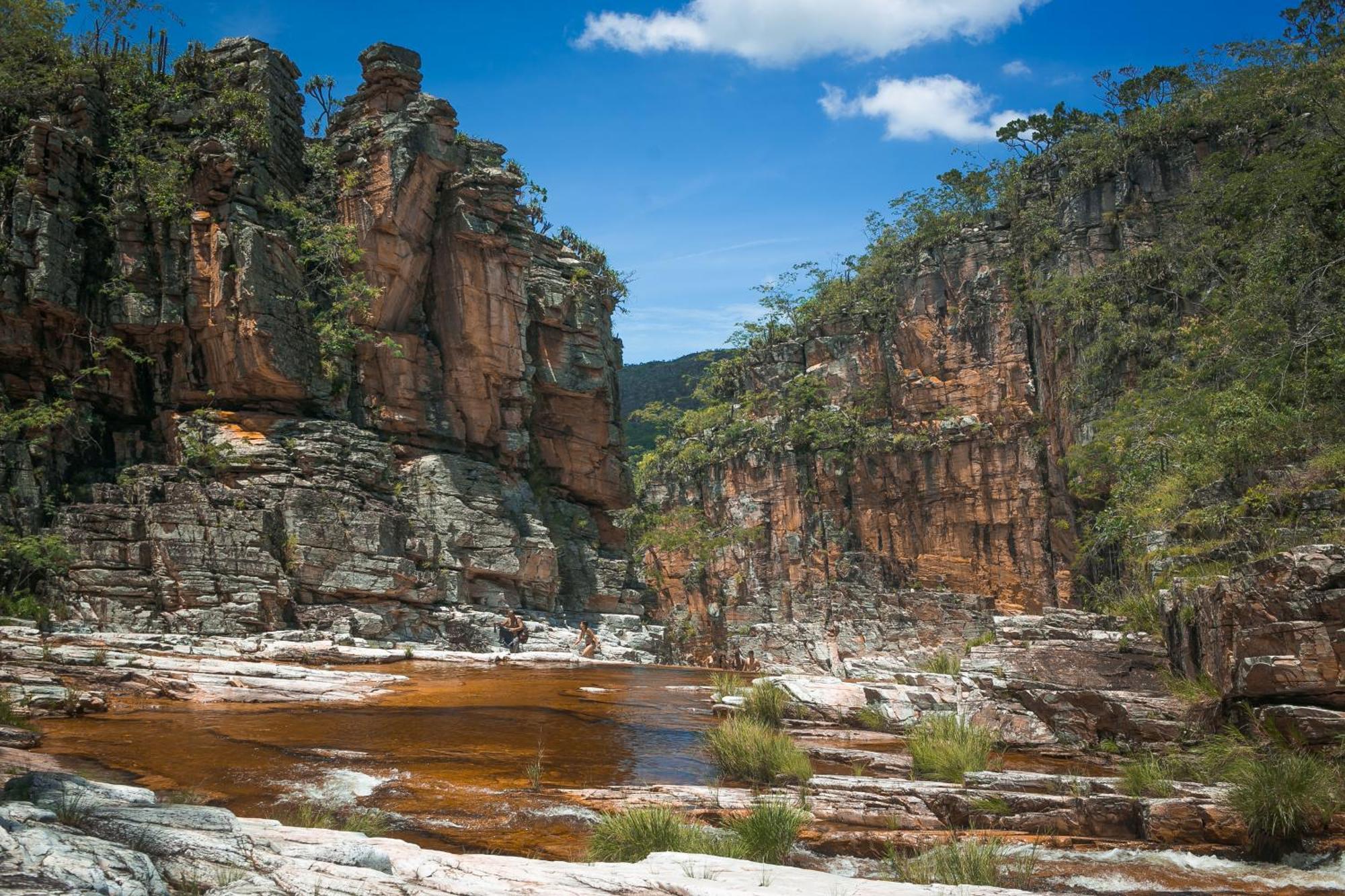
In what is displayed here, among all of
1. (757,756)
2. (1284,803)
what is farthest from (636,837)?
(1284,803)

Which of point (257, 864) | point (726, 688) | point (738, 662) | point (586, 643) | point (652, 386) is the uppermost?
point (652, 386)

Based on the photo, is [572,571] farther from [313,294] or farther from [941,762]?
[941,762]

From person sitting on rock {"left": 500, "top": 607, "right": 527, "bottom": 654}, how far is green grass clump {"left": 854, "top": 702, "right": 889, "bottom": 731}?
49.2 ft

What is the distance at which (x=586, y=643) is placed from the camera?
28.1m

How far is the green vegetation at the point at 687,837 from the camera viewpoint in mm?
6496

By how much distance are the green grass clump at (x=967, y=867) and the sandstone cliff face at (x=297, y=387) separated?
65.3ft

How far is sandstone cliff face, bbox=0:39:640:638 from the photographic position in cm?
2311

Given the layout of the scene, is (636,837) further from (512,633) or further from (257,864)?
(512,633)

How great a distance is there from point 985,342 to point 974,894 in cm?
3961

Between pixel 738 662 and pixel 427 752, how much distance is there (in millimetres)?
22066

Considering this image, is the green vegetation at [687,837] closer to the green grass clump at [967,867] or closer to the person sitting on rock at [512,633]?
the green grass clump at [967,867]

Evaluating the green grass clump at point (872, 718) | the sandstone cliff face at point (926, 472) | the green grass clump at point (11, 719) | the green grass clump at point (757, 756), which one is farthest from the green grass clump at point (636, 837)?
the sandstone cliff face at point (926, 472)

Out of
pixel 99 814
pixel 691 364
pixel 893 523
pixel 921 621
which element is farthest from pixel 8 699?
pixel 691 364

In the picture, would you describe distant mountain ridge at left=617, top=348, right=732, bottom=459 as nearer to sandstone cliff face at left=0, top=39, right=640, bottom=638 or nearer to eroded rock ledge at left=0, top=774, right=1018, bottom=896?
sandstone cliff face at left=0, top=39, right=640, bottom=638
